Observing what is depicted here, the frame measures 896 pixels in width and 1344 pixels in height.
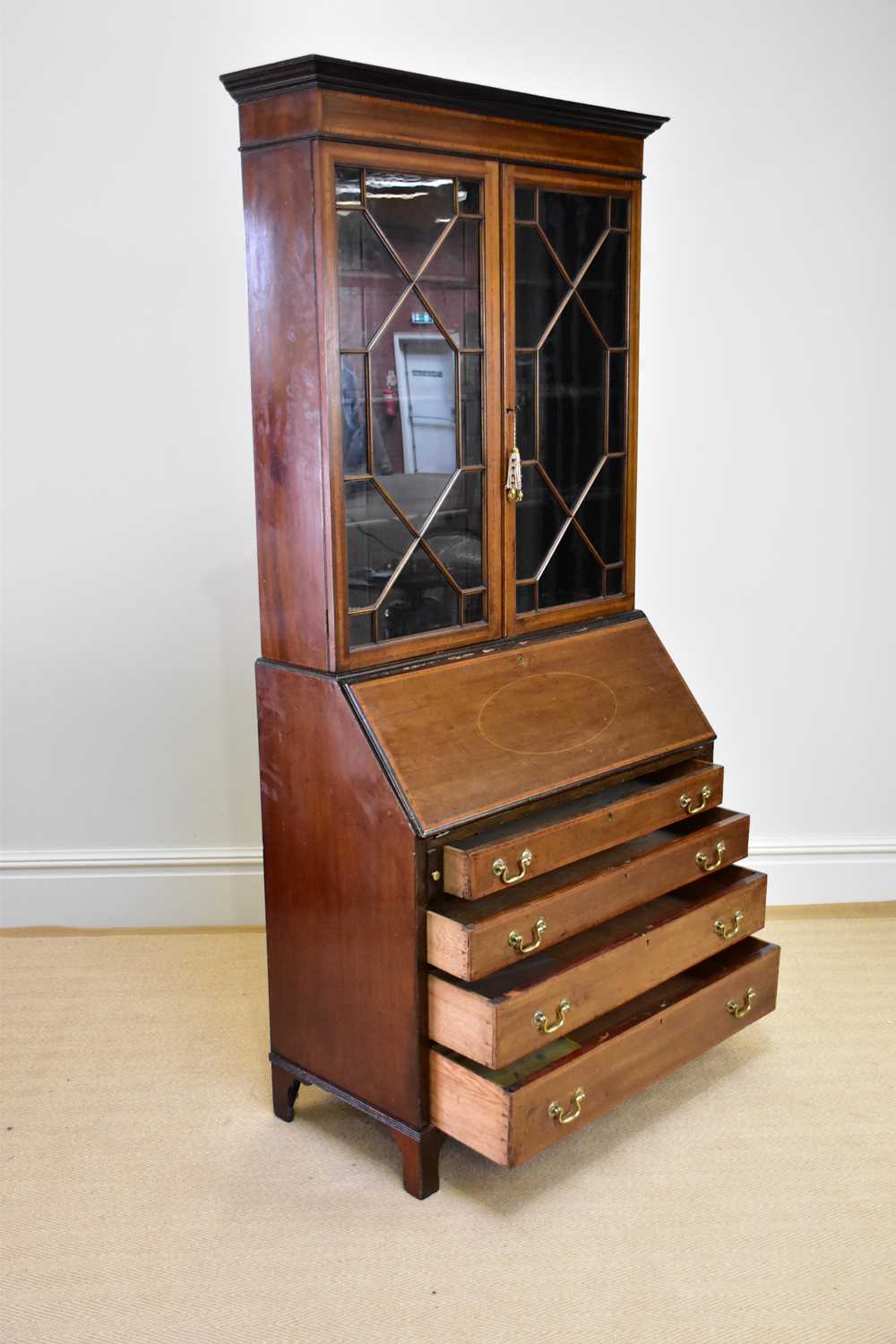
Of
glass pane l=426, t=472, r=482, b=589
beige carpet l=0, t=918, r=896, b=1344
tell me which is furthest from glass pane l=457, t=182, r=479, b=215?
beige carpet l=0, t=918, r=896, b=1344

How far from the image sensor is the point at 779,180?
3.05 meters

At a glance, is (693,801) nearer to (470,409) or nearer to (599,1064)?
(599,1064)

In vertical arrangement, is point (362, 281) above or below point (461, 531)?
above

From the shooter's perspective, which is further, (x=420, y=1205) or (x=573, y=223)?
(x=573, y=223)

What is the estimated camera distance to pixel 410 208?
208 cm

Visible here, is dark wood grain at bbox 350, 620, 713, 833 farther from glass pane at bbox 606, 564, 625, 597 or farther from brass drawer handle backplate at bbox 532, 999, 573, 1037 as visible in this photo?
brass drawer handle backplate at bbox 532, 999, 573, 1037

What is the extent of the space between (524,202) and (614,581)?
2.45 ft

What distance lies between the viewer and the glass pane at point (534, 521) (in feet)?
7.85

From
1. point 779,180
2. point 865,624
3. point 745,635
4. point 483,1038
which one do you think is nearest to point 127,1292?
point 483,1038

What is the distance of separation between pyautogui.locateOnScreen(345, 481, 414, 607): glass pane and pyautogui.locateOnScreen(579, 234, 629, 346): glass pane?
616 mm

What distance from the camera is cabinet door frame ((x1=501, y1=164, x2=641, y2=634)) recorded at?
7.31 feet

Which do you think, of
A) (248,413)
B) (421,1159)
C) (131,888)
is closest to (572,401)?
(248,413)

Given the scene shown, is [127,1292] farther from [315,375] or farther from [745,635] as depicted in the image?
[745,635]

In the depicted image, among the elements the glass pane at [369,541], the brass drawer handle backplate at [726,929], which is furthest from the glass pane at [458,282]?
the brass drawer handle backplate at [726,929]
